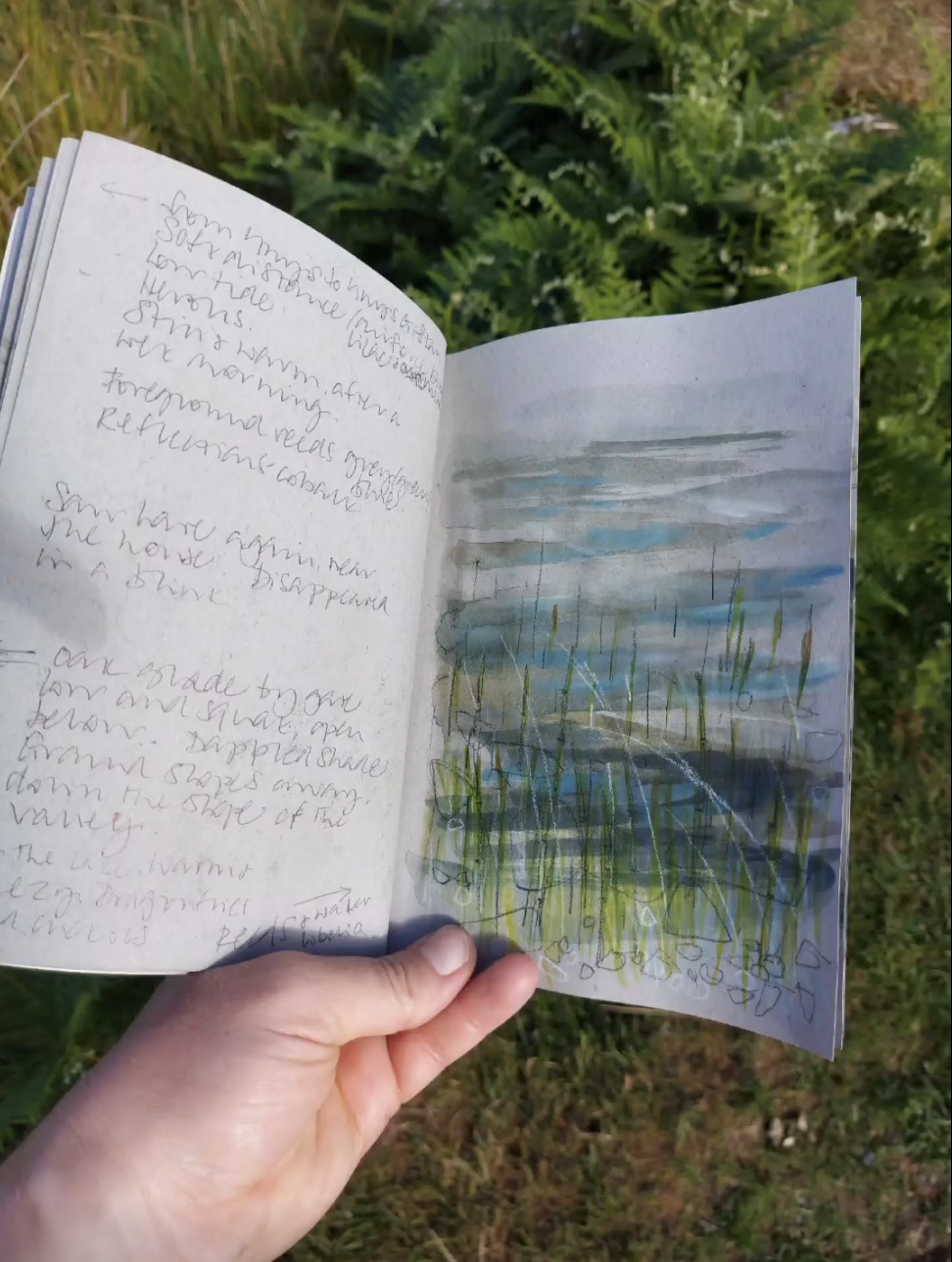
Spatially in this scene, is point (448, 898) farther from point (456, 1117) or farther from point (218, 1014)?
point (456, 1117)

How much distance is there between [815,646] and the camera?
3.61 ft

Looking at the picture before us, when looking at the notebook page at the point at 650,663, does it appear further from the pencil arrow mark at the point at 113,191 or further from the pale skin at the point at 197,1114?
the pencil arrow mark at the point at 113,191

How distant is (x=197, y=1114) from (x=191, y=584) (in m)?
0.61

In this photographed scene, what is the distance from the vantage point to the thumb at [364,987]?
1.03 m

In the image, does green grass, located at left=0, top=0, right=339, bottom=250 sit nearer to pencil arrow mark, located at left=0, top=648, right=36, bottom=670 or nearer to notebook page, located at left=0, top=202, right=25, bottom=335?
notebook page, located at left=0, top=202, right=25, bottom=335

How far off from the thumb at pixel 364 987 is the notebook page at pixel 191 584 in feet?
0.24

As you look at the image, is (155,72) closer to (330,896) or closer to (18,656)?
(18,656)

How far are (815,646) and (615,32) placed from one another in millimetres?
1409

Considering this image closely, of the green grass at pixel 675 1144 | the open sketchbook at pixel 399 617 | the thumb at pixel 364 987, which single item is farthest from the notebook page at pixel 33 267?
the green grass at pixel 675 1144

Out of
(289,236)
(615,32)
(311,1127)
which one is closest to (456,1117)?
(311,1127)

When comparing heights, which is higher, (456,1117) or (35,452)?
(35,452)

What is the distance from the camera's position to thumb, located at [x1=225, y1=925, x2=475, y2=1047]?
40.7 inches

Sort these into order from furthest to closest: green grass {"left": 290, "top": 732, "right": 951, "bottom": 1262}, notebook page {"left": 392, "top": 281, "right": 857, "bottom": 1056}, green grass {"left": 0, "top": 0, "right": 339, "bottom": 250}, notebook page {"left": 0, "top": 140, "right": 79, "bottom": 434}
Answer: green grass {"left": 290, "top": 732, "right": 951, "bottom": 1262}
green grass {"left": 0, "top": 0, "right": 339, "bottom": 250}
notebook page {"left": 392, "top": 281, "right": 857, "bottom": 1056}
notebook page {"left": 0, "top": 140, "right": 79, "bottom": 434}

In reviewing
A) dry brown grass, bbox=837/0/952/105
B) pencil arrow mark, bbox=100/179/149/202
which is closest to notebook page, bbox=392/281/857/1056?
pencil arrow mark, bbox=100/179/149/202
